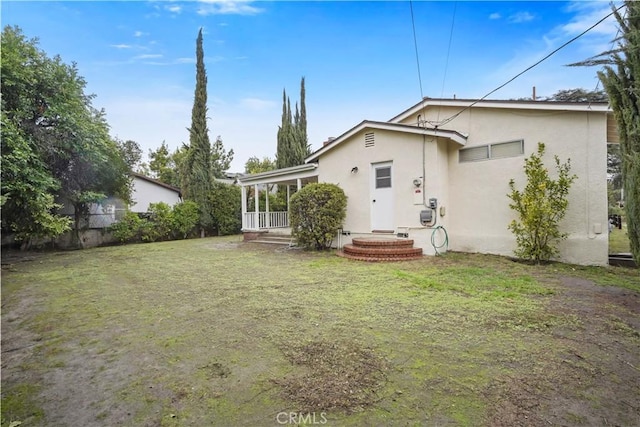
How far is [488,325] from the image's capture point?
349 cm

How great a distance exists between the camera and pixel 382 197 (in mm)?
9516

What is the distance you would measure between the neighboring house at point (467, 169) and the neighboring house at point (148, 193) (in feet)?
49.6

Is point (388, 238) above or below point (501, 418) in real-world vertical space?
above

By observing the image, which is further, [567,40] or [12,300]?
[567,40]

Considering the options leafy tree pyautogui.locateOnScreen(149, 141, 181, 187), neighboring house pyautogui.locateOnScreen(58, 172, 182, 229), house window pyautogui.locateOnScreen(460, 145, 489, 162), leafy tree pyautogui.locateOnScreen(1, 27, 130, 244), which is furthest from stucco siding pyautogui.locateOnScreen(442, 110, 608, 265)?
leafy tree pyautogui.locateOnScreen(149, 141, 181, 187)

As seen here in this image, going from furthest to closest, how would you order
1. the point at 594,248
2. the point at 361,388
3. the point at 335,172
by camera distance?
the point at 335,172 < the point at 594,248 < the point at 361,388

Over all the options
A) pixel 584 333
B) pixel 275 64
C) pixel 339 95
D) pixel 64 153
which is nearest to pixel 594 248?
pixel 584 333

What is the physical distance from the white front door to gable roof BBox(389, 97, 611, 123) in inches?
87.7

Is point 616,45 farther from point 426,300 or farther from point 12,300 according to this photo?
point 12,300

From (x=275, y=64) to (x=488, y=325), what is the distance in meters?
13.4

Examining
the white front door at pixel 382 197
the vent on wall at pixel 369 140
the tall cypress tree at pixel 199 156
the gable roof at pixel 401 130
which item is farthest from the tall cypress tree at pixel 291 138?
the white front door at pixel 382 197

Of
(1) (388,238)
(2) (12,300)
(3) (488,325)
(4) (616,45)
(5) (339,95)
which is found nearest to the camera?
(3) (488,325)

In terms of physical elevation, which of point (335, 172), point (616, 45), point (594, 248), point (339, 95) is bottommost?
point (594, 248)

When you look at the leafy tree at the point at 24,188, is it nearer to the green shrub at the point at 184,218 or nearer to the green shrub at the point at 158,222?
the green shrub at the point at 158,222
